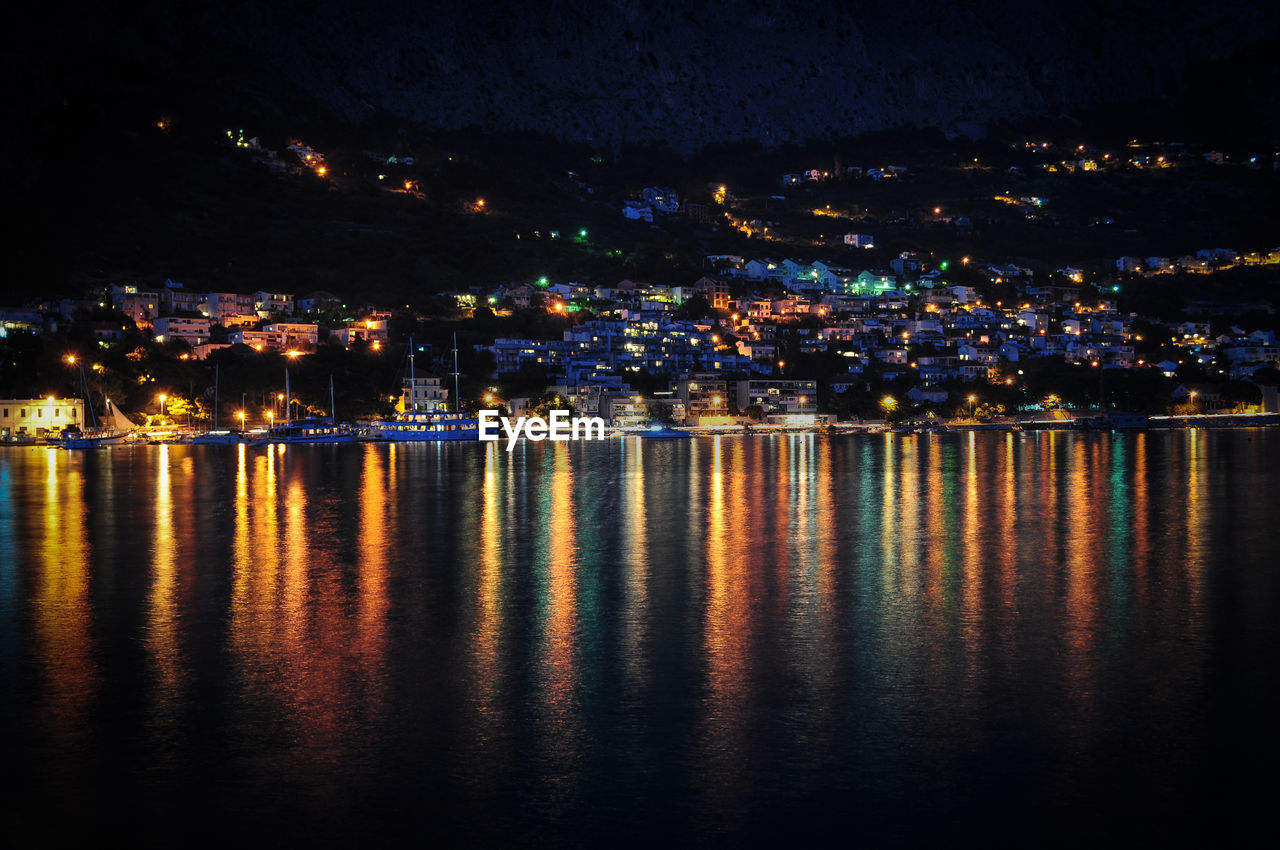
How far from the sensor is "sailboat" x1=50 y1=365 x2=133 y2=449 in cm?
5525

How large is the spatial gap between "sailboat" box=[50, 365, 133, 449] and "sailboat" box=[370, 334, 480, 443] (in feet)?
45.8

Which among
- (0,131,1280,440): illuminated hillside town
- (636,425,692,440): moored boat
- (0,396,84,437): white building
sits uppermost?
(0,131,1280,440): illuminated hillside town

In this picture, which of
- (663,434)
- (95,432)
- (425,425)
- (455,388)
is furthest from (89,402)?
(663,434)

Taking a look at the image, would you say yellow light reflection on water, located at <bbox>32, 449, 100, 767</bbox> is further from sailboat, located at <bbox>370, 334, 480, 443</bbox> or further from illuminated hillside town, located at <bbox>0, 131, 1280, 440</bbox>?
illuminated hillside town, located at <bbox>0, 131, 1280, 440</bbox>

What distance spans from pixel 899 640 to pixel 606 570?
211 inches

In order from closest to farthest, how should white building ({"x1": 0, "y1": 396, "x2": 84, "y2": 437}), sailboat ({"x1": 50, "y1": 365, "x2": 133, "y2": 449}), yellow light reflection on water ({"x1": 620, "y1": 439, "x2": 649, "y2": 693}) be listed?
1. yellow light reflection on water ({"x1": 620, "y1": 439, "x2": 649, "y2": 693})
2. sailboat ({"x1": 50, "y1": 365, "x2": 133, "y2": 449})
3. white building ({"x1": 0, "y1": 396, "x2": 84, "y2": 437})

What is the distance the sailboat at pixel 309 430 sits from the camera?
61.2 metres

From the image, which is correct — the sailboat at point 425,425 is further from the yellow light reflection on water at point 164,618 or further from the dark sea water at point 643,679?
the dark sea water at point 643,679

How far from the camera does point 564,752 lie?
301 inches

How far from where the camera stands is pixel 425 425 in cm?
6750

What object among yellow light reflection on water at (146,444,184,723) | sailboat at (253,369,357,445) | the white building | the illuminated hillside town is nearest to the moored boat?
the illuminated hillside town

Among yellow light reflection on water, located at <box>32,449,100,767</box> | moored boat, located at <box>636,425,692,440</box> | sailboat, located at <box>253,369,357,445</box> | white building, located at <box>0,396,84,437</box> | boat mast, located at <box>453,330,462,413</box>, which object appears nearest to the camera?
yellow light reflection on water, located at <box>32,449,100,767</box>

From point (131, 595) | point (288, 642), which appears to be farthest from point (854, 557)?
point (131, 595)

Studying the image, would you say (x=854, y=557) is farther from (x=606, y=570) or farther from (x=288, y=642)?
(x=288, y=642)
